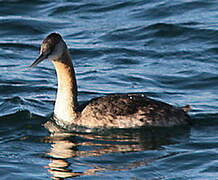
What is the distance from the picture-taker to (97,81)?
14555 mm

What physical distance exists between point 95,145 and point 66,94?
1.21 meters

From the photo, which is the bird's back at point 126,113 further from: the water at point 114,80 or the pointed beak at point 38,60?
the pointed beak at point 38,60

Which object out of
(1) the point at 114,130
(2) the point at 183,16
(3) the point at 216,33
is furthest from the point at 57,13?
(1) the point at 114,130

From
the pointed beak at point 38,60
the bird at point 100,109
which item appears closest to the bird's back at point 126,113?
the bird at point 100,109

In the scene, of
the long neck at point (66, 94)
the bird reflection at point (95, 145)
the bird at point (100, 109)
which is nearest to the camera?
the bird reflection at point (95, 145)

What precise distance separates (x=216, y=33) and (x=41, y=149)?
837cm

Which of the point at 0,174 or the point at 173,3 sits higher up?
the point at 173,3

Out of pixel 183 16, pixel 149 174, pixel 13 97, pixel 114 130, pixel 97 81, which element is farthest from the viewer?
pixel 183 16

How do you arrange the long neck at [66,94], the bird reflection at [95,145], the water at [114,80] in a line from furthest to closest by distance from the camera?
the long neck at [66,94], the water at [114,80], the bird reflection at [95,145]

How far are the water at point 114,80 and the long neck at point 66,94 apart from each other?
13.3 inches

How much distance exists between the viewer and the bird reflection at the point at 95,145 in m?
9.57

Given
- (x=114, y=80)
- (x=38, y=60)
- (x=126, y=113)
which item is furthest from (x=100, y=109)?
(x=114, y=80)

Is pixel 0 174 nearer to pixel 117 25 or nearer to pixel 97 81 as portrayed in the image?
pixel 97 81

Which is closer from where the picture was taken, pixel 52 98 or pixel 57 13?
pixel 52 98
